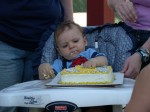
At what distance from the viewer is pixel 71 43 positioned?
299cm

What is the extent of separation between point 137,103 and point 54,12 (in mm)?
1524

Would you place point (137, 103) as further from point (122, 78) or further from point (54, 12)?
point (54, 12)

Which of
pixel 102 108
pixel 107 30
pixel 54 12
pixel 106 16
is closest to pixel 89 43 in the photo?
pixel 107 30

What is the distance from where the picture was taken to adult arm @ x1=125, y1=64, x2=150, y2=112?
1.86 metres

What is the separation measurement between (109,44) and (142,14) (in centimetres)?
36

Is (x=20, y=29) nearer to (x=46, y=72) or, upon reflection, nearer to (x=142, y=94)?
(x=46, y=72)

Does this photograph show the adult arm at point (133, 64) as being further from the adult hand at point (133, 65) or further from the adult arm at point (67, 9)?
the adult arm at point (67, 9)

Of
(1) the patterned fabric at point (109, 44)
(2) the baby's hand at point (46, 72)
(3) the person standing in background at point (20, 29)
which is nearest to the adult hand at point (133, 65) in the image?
(1) the patterned fabric at point (109, 44)

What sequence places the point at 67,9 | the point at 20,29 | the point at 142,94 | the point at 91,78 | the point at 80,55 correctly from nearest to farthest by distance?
1. the point at 142,94
2. the point at 91,78
3. the point at 80,55
4. the point at 20,29
5. the point at 67,9

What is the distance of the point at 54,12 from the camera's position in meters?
3.29

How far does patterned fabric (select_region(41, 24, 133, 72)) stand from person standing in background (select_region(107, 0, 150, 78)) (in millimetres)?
63

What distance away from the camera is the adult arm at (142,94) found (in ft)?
6.09

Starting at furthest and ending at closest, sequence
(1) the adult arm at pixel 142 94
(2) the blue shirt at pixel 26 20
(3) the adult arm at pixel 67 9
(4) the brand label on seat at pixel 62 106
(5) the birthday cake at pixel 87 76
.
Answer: (3) the adult arm at pixel 67 9
(2) the blue shirt at pixel 26 20
(5) the birthday cake at pixel 87 76
(4) the brand label on seat at pixel 62 106
(1) the adult arm at pixel 142 94

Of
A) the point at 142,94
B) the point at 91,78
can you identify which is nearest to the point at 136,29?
the point at 91,78
